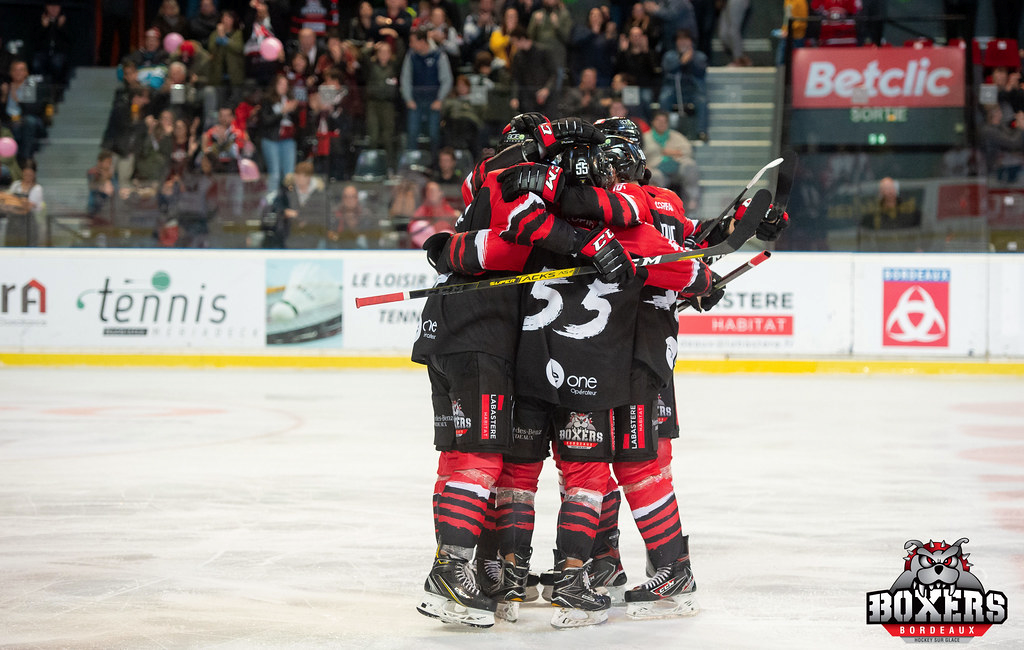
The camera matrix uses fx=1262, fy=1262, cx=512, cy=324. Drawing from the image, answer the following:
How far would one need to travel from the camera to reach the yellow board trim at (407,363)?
1061cm

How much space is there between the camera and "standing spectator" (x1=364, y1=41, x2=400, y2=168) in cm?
1171

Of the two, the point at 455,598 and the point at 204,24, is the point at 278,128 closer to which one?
the point at 204,24

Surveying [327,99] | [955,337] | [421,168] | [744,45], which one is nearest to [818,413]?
[955,337]

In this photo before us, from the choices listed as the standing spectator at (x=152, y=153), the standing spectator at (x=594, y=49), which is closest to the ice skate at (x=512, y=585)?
the standing spectator at (x=152, y=153)

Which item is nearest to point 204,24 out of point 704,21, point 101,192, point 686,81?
point 101,192

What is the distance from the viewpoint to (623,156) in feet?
11.8

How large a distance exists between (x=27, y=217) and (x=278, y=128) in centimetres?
240

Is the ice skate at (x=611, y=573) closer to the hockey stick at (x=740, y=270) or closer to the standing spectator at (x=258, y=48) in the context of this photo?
the hockey stick at (x=740, y=270)

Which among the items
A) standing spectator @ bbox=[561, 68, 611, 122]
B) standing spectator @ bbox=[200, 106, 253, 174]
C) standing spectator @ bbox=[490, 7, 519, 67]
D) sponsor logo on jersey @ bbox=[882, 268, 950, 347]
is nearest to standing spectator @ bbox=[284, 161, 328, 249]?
standing spectator @ bbox=[200, 106, 253, 174]

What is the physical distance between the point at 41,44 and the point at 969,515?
13.0 metres

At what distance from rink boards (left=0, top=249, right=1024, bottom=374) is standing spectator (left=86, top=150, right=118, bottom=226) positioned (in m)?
0.35

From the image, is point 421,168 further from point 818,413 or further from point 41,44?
point 41,44

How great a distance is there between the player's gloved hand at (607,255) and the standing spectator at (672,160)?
792cm

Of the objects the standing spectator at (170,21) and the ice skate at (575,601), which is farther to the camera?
the standing spectator at (170,21)
